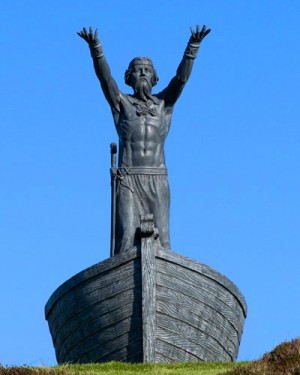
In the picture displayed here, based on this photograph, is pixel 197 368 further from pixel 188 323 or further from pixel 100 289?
pixel 100 289

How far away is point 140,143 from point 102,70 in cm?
138

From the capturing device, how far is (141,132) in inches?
985

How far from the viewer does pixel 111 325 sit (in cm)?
2325

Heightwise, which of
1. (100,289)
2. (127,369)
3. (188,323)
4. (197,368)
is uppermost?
(100,289)

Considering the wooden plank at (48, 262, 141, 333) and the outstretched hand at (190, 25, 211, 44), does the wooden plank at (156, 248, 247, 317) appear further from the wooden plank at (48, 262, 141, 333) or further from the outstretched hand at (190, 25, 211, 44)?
the outstretched hand at (190, 25, 211, 44)

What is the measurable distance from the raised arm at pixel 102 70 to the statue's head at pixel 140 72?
1.26ft

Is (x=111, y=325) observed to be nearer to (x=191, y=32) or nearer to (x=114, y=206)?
(x=114, y=206)

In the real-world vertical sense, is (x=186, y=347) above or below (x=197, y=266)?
below

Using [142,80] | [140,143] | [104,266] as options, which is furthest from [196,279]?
[142,80]

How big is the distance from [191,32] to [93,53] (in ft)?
5.65

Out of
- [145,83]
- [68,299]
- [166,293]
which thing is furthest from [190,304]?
[145,83]

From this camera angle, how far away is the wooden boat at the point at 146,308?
23094 millimetres

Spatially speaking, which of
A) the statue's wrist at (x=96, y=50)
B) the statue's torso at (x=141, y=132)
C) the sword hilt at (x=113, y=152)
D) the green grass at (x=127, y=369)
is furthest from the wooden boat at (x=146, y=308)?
the statue's wrist at (x=96, y=50)

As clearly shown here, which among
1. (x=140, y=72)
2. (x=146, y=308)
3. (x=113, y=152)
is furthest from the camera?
(x=113, y=152)
